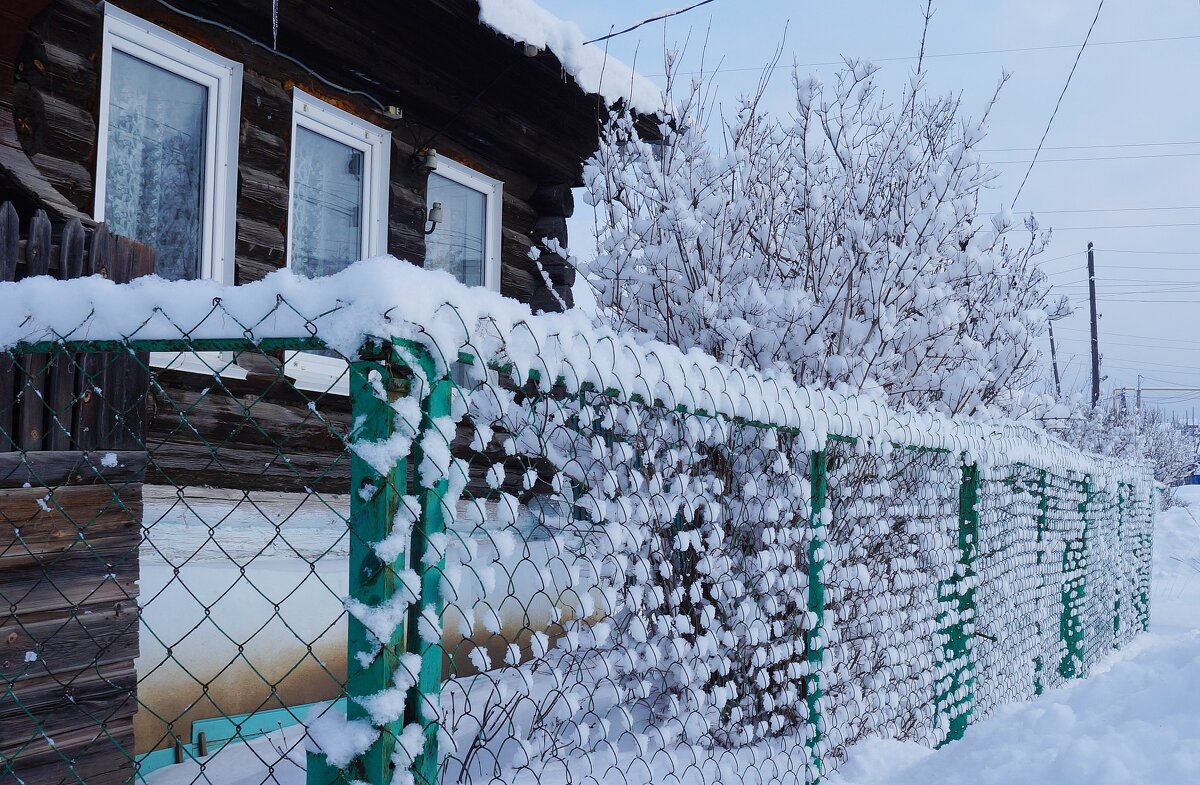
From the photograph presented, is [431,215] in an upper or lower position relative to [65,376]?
upper

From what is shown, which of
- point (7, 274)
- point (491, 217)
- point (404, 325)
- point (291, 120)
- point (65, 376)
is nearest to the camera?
point (404, 325)

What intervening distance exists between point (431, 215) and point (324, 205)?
85cm

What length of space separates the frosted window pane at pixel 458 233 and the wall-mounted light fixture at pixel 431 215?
62 millimetres

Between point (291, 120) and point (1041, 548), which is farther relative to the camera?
point (1041, 548)

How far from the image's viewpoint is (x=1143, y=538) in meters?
10.6

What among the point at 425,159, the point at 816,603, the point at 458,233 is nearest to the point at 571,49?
the point at 425,159

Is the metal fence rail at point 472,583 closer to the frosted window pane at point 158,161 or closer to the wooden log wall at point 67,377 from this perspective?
the wooden log wall at point 67,377

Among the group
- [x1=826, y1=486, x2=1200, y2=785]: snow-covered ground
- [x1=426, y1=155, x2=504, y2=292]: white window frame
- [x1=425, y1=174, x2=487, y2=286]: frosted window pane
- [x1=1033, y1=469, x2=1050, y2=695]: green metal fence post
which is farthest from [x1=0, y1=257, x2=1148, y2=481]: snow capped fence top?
[x1=426, y1=155, x2=504, y2=292]: white window frame

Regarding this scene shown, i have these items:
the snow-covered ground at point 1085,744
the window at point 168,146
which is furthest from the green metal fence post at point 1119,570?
the window at point 168,146

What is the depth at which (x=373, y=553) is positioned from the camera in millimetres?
1516

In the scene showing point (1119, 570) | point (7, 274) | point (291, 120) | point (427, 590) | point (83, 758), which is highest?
point (291, 120)

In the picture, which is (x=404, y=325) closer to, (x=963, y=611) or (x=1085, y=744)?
(x=1085, y=744)

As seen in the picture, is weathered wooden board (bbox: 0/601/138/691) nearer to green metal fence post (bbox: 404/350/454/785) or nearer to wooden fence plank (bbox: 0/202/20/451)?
wooden fence plank (bbox: 0/202/20/451)

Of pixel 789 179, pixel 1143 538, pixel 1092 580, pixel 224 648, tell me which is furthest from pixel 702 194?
pixel 1143 538
